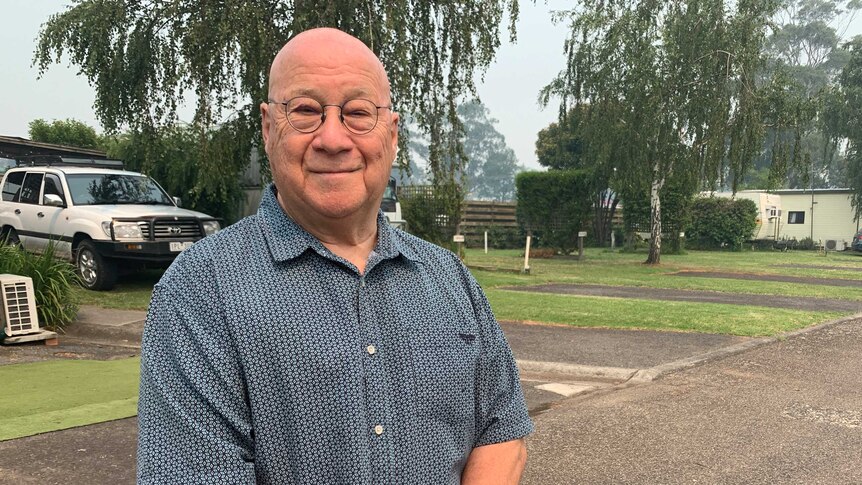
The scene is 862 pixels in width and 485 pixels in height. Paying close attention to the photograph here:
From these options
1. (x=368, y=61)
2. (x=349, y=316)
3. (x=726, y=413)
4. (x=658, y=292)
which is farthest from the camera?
(x=658, y=292)

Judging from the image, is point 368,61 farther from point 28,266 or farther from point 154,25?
point 154,25

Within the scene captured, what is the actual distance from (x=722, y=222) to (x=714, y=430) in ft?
113

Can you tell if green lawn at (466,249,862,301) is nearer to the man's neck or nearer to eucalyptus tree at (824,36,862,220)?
the man's neck

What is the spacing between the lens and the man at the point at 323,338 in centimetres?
144

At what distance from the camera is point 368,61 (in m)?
1.74

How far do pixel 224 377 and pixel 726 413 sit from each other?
16.4ft

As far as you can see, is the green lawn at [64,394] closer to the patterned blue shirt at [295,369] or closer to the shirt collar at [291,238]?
the shirt collar at [291,238]

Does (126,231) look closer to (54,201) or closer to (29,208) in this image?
(54,201)

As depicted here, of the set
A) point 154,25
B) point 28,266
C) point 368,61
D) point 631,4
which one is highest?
point 631,4

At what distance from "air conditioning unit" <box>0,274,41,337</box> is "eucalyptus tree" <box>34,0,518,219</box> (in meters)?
4.46

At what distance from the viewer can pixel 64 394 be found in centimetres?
566

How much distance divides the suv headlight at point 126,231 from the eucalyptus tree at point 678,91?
15741mm

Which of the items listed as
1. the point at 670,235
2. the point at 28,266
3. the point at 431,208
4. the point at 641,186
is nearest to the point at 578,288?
the point at 431,208

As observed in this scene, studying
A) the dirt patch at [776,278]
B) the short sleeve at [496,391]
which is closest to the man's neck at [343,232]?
the short sleeve at [496,391]
